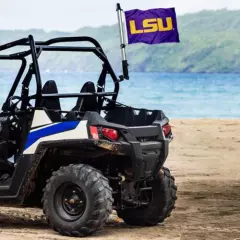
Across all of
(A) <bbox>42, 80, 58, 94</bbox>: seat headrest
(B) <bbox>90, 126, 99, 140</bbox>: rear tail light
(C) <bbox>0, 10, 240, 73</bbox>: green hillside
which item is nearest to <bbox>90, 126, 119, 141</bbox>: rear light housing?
(B) <bbox>90, 126, 99, 140</bbox>: rear tail light

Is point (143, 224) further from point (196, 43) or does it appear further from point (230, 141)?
point (196, 43)

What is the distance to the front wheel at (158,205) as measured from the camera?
1168 centimetres

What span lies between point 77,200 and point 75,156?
48cm

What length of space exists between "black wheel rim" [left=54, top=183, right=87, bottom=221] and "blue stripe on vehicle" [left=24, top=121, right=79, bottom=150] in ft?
1.72

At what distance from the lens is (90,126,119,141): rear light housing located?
34.9 ft

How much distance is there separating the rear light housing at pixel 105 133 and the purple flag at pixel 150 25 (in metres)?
3.99

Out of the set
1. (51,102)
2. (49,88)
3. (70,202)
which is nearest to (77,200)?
(70,202)

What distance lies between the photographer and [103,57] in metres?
11.8

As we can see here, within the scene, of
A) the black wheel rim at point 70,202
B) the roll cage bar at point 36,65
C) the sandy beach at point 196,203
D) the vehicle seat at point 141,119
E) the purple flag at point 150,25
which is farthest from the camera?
the purple flag at point 150,25

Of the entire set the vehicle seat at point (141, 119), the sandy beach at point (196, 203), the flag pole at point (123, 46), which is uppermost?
the flag pole at point (123, 46)

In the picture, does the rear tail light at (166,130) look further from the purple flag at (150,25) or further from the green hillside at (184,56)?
the green hillside at (184,56)

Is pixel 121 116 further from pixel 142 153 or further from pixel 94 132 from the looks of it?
pixel 94 132

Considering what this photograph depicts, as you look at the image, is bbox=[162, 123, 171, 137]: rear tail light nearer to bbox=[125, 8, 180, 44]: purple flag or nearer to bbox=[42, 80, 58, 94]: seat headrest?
bbox=[42, 80, 58, 94]: seat headrest

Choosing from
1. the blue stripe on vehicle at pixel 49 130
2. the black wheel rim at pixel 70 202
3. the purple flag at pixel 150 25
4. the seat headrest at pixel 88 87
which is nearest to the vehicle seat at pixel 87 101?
the seat headrest at pixel 88 87
